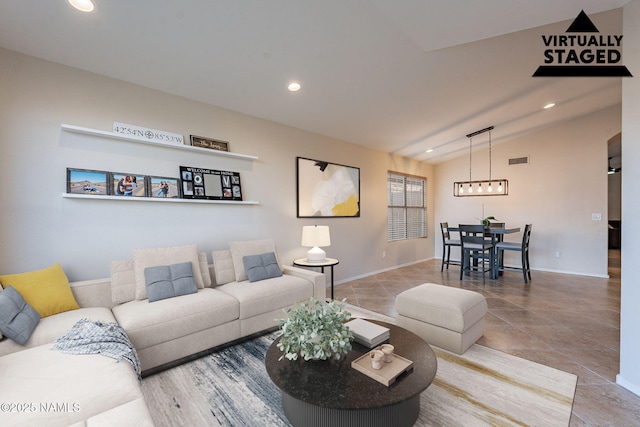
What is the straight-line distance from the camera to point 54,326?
188 centimetres

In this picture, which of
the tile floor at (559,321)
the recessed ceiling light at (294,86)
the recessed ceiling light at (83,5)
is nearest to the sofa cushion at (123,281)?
the recessed ceiling light at (83,5)

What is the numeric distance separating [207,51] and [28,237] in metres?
2.26

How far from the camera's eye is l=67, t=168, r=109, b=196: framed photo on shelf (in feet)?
8.18

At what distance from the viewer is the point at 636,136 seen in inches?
76.7

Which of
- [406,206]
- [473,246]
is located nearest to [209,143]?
[406,206]

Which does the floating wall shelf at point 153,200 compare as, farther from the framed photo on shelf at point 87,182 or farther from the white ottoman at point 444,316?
the white ottoman at point 444,316

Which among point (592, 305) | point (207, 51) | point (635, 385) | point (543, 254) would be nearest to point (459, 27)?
point (207, 51)

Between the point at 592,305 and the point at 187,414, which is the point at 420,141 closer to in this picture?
the point at 592,305

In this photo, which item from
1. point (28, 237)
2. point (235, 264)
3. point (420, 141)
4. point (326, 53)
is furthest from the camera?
point (420, 141)

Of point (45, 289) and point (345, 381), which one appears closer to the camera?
point (345, 381)

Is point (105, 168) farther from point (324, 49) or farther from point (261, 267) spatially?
point (324, 49)

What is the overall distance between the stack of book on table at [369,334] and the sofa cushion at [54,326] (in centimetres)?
185

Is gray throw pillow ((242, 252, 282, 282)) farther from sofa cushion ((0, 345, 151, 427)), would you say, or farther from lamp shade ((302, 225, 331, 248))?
→ sofa cushion ((0, 345, 151, 427))

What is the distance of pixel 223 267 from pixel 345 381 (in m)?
2.10
